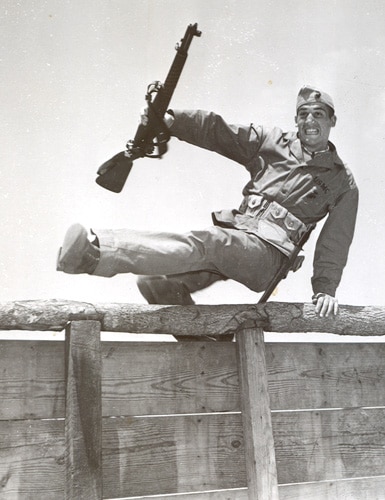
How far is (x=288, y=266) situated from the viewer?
4.09 m

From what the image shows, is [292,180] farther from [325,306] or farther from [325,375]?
[325,375]

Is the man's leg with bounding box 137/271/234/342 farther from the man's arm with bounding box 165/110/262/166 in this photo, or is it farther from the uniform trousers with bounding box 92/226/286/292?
the man's arm with bounding box 165/110/262/166

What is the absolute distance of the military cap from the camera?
4.34 metres

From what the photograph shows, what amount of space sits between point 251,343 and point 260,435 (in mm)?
529

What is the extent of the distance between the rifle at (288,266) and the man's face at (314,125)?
0.58 metres

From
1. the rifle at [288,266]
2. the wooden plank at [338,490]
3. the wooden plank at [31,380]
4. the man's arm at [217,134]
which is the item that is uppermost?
the man's arm at [217,134]

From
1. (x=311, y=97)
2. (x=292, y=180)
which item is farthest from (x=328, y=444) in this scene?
(x=311, y=97)

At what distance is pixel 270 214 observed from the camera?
4.12m

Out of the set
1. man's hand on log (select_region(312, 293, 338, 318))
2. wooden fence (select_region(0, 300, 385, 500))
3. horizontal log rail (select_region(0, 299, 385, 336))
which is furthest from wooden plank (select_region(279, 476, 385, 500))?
man's hand on log (select_region(312, 293, 338, 318))

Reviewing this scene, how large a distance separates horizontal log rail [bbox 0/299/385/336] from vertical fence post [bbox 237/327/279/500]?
111mm

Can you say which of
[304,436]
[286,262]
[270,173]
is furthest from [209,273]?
[304,436]

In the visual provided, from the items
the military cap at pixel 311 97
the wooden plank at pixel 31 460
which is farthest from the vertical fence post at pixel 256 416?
the military cap at pixel 311 97

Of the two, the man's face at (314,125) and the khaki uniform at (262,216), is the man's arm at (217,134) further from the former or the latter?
the man's face at (314,125)

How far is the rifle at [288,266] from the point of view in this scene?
4.07 meters
